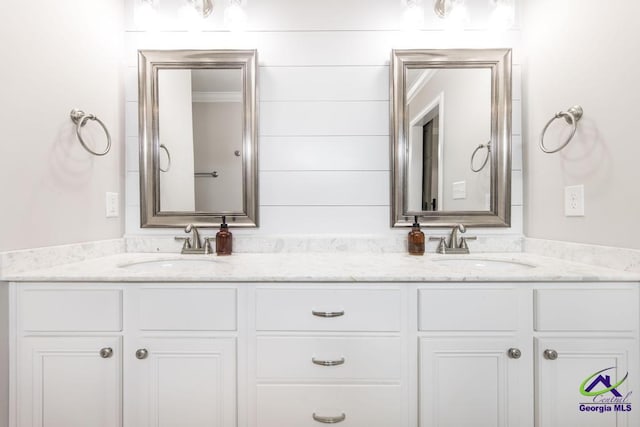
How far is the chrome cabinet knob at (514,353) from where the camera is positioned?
0.97 metres

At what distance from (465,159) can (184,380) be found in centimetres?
146

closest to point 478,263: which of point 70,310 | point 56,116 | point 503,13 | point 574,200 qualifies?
point 574,200

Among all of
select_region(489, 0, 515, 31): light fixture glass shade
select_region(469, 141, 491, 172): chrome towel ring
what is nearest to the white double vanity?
select_region(469, 141, 491, 172): chrome towel ring

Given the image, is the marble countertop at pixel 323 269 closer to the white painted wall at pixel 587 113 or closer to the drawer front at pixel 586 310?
the drawer front at pixel 586 310

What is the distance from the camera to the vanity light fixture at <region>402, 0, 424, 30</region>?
1418 millimetres

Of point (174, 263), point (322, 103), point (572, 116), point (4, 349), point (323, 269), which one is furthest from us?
point (322, 103)

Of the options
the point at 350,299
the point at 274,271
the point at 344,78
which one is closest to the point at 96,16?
the point at 344,78

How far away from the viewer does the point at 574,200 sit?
3.95 feet

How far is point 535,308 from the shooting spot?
99 cm

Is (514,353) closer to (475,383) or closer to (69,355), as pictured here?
(475,383)

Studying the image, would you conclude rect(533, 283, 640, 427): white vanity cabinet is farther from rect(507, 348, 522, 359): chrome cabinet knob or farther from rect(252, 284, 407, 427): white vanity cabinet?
rect(252, 284, 407, 427): white vanity cabinet

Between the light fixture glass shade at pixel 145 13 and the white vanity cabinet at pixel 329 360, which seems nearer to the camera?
the white vanity cabinet at pixel 329 360

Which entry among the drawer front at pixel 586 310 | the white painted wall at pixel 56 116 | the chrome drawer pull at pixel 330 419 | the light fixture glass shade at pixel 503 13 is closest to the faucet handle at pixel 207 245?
the white painted wall at pixel 56 116

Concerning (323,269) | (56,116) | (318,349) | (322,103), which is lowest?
(318,349)
